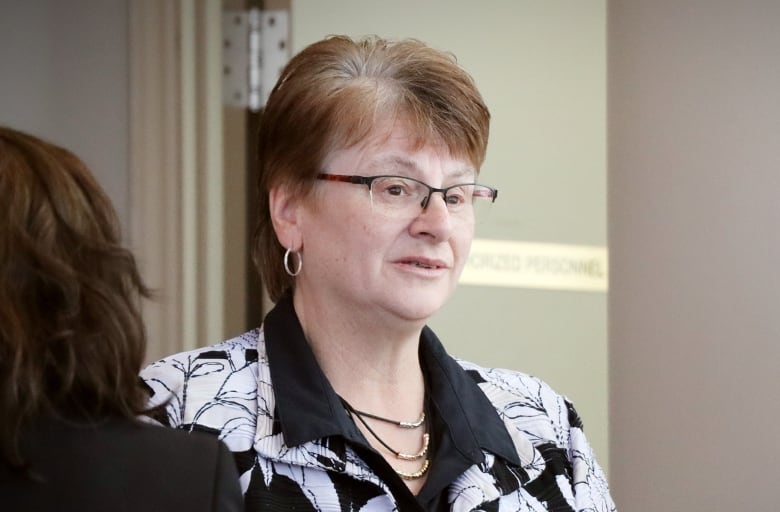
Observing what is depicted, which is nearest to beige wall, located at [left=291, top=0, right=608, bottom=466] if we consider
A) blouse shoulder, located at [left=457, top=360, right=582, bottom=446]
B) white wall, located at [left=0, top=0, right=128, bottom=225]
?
white wall, located at [left=0, top=0, right=128, bottom=225]

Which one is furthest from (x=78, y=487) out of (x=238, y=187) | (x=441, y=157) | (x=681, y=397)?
(x=681, y=397)

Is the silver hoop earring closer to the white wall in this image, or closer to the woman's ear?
the woman's ear

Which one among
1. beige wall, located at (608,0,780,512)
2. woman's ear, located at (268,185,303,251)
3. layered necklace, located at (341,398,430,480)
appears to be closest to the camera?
layered necklace, located at (341,398,430,480)

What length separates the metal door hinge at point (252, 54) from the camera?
10.7 ft

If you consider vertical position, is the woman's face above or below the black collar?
above

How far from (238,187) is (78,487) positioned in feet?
6.89

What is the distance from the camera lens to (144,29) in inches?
128

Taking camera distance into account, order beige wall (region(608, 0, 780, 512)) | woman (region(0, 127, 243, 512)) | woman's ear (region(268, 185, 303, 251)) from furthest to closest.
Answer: beige wall (region(608, 0, 780, 512)) < woman's ear (region(268, 185, 303, 251)) < woman (region(0, 127, 243, 512))

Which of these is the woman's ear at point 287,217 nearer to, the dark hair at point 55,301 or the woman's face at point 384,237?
the woman's face at point 384,237

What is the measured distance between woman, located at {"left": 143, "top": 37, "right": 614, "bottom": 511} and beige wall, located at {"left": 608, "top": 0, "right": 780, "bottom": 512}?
4.56 ft

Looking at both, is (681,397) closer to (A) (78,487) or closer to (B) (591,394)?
(B) (591,394)

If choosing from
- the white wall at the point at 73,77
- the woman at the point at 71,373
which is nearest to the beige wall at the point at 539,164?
the white wall at the point at 73,77

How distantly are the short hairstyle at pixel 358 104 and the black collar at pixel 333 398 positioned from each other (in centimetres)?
26

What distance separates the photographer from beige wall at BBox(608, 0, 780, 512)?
134 inches
